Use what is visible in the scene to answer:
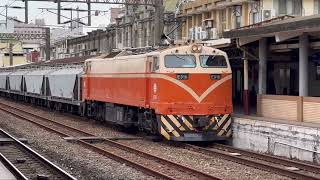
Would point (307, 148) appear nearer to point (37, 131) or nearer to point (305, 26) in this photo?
point (305, 26)

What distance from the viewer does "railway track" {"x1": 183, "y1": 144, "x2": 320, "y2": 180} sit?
1250cm

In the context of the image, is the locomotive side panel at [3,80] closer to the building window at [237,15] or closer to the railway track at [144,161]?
the building window at [237,15]

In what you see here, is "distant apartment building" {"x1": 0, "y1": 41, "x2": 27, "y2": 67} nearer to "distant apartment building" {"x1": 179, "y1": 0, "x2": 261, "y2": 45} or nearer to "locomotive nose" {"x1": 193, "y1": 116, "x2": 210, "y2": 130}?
"distant apartment building" {"x1": 179, "y1": 0, "x2": 261, "y2": 45}

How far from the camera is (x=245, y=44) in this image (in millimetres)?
19938

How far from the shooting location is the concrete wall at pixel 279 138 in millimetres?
14539

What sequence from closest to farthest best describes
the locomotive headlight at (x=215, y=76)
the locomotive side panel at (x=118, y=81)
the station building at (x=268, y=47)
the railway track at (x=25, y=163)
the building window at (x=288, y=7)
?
the railway track at (x=25, y=163) → the station building at (x=268, y=47) → the locomotive headlight at (x=215, y=76) → the locomotive side panel at (x=118, y=81) → the building window at (x=288, y=7)

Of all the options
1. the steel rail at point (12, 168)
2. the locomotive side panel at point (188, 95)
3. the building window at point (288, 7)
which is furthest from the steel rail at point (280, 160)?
the building window at point (288, 7)

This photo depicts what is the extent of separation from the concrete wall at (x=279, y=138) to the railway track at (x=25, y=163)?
243 inches

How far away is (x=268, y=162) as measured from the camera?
1466cm

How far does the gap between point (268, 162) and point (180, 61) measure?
4.61m

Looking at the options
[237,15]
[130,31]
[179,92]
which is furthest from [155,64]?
[130,31]

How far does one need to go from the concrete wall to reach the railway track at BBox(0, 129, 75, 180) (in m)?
6.17

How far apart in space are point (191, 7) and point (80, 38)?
29588 millimetres

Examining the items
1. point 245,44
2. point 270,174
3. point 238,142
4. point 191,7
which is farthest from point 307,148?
point 191,7
